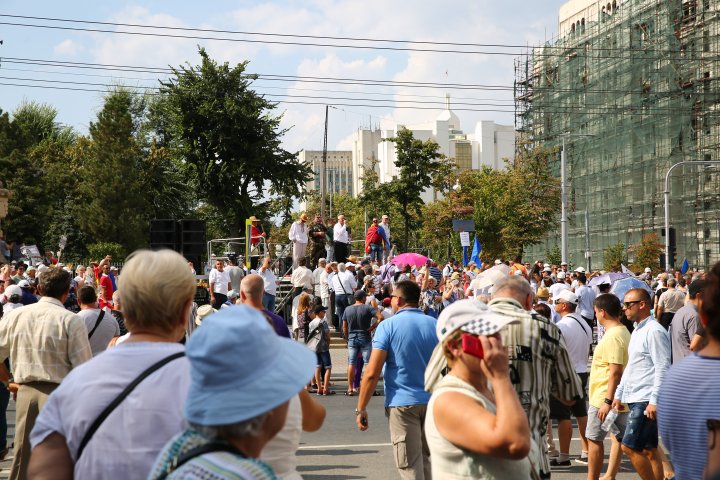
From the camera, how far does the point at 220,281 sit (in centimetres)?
2345

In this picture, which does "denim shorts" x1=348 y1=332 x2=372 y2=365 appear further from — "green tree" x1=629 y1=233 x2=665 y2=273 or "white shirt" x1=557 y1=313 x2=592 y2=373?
"green tree" x1=629 y1=233 x2=665 y2=273

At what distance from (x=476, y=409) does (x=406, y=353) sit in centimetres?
354

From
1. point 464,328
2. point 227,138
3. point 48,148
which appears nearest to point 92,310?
point 464,328

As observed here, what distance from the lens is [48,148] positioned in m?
72.4

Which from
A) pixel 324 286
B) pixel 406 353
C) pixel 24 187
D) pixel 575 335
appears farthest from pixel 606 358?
pixel 24 187

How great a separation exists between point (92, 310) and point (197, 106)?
48664 millimetres

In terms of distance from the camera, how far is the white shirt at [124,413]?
3189mm

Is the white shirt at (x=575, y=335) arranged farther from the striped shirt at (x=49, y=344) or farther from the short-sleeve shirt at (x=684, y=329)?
the striped shirt at (x=49, y=344)

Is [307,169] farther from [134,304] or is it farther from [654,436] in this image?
[134,304]

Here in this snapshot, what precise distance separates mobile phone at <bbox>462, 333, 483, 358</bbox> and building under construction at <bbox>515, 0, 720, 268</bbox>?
1818 inches

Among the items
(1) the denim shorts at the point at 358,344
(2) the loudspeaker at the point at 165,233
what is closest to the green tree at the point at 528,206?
(2) the loudspeaker at the point at 165,233

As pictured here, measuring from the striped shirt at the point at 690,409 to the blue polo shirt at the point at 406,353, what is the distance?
356cm

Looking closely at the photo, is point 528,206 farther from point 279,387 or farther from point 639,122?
point 279,387

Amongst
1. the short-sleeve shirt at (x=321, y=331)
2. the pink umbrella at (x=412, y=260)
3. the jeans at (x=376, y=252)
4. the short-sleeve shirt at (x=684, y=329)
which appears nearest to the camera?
the short-sleeve shirt at (x=684, y=329)
